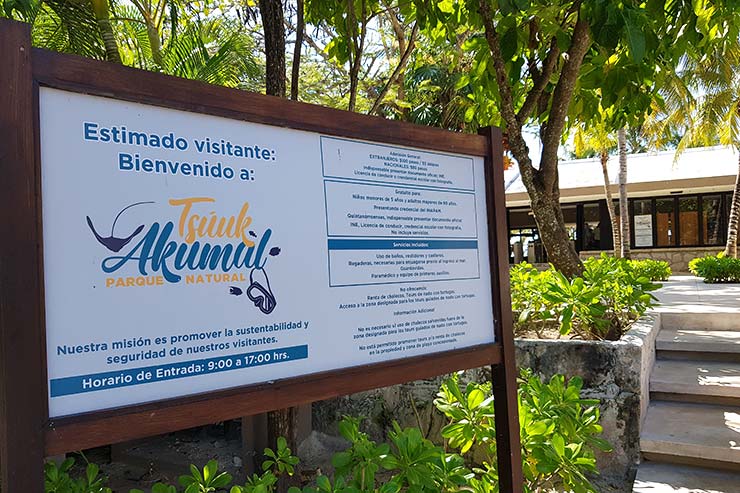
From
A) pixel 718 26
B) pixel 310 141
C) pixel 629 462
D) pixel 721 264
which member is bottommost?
pixel 629 462

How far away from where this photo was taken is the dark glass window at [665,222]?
19.0 m

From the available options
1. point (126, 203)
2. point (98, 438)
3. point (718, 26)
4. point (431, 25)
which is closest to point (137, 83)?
point (126, 203)

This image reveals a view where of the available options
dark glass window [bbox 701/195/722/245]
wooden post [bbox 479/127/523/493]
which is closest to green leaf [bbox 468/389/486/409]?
wooden post [bbox 479/127/523/493]

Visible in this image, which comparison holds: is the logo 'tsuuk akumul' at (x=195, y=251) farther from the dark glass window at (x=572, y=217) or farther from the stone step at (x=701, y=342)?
the dark glass window at (x=572, y=217)

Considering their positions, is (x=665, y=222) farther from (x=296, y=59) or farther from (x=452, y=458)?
(x=452, y=458)

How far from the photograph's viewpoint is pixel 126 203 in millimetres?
1500

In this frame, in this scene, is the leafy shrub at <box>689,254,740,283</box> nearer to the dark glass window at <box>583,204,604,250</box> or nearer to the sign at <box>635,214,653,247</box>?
the sign at <box>635,214,653,247</box>

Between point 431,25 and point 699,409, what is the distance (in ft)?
11.1

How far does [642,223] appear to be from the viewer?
1945 centimetres

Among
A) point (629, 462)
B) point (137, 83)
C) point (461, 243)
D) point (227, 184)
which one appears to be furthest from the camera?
point (629, 462)

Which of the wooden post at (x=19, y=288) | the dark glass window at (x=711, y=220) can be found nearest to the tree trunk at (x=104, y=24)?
the wooden post at (x=19, y=288)

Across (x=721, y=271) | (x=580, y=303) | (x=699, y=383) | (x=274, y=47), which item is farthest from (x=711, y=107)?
(x=274, y=47)

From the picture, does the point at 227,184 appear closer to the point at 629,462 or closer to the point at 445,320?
the point at 445,320

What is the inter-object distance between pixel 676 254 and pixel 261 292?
19.8m
